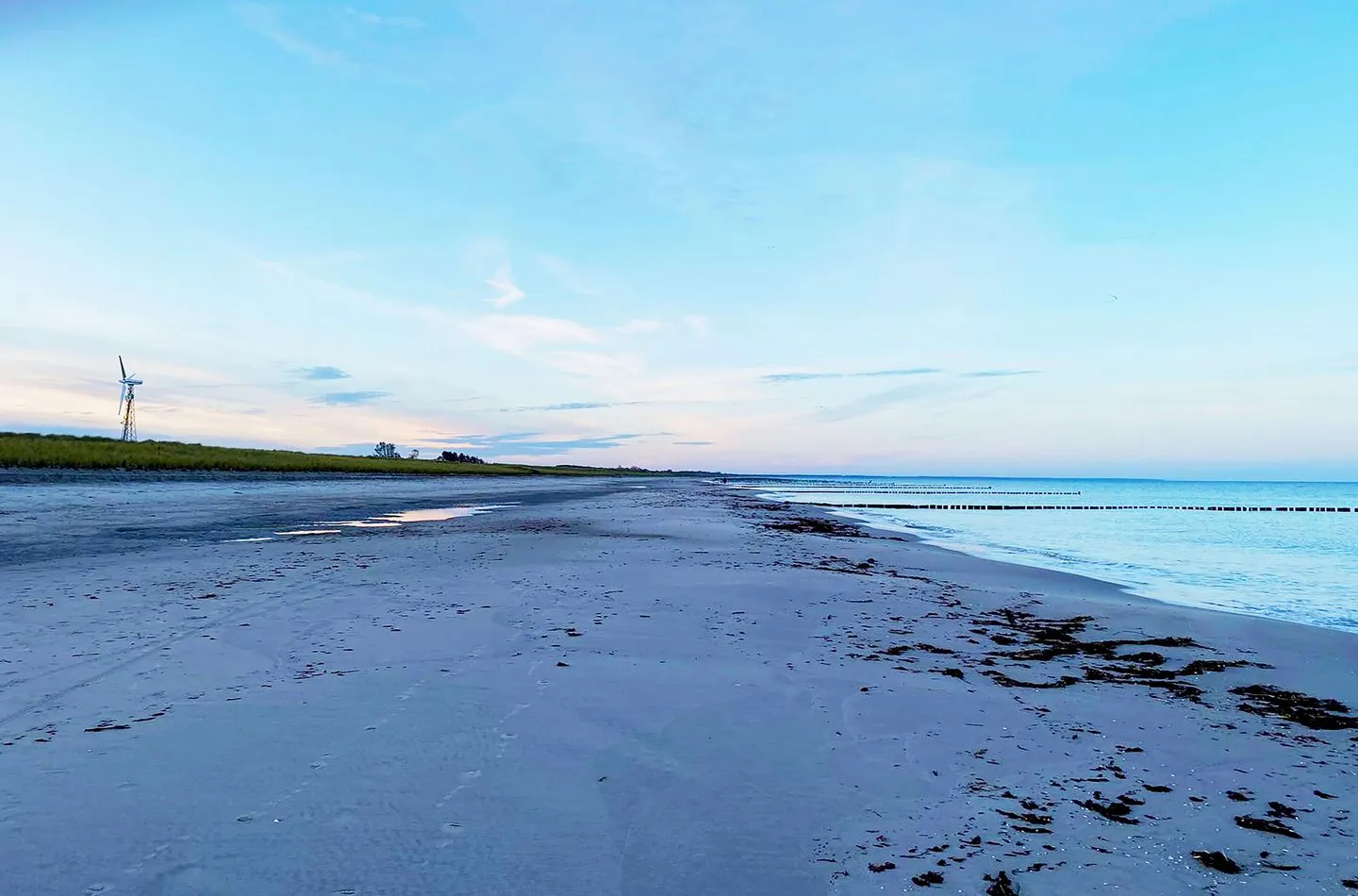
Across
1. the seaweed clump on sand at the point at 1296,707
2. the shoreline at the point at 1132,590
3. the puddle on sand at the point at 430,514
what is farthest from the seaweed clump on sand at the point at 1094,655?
the puddle on sand at the point at 430,514

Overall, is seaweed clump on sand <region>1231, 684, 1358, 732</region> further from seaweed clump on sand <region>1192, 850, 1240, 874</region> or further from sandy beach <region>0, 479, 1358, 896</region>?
seaweed clump on sand <region>1192, 850, 1240, 874</region>

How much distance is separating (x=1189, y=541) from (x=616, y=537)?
23244 millimetres

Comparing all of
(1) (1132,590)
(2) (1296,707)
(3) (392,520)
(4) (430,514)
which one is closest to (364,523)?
(3) (392,520)

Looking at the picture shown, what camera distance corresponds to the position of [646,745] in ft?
16.2

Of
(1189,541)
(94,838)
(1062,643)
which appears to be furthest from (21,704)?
(1189,541)

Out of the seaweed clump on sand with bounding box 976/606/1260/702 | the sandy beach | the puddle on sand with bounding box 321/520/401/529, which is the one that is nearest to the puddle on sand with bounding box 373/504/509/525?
the puddle on sand with bounding box 321/520/401/529

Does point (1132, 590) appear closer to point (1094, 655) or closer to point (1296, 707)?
point (1094, 655)

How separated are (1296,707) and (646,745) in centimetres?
583

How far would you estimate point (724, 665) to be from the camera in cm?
700

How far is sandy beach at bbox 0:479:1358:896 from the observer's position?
11.3 ft

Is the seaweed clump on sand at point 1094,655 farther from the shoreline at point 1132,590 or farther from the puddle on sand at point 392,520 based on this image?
the puddle on sand at point 392,520

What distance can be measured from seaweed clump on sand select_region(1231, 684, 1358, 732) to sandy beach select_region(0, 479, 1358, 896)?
50 millimetres

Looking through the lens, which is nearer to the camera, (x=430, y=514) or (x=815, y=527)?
(x=430, y=514)

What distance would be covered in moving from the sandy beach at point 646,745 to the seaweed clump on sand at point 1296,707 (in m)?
0.05
